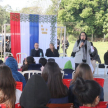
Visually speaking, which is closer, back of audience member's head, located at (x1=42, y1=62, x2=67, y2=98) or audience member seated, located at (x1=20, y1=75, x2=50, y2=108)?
audience member seated, located at (x1=20, y1=75, x2=50, y2=108)

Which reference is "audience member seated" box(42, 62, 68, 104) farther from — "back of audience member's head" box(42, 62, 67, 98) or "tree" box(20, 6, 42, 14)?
"tree" box(20, 6, 42, 14)

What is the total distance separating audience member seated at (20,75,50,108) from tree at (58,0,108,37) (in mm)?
19422

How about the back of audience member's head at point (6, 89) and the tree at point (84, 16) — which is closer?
the back of audience member's head at point (6, 89)

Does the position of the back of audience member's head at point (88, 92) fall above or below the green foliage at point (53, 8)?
below

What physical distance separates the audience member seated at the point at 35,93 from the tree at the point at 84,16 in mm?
19422

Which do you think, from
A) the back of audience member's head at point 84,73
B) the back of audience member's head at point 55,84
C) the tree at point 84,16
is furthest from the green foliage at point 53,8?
the back of audience member's head at point 55,84

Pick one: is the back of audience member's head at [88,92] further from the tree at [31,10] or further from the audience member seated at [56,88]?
the tree at [31,10]

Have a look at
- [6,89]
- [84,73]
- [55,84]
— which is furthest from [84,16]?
[6,89]

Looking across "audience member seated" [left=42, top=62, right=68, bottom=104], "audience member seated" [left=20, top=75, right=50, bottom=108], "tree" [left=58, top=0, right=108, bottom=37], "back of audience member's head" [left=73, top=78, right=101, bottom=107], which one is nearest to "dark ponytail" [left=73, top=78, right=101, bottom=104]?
"back of audience member's head" [left=73, top=78, right=101, bottom=107]

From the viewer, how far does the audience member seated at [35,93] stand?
5.15 feet

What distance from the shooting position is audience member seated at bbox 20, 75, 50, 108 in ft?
5.15

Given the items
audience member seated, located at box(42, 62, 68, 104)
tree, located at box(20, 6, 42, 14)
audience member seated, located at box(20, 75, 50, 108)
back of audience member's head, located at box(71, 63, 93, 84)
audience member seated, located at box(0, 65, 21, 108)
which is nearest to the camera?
audience member seated, located at box(20, 75, 50, 108)

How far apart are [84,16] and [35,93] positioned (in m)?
21.0

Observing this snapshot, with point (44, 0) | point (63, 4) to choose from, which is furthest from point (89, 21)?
point (44, 0)
